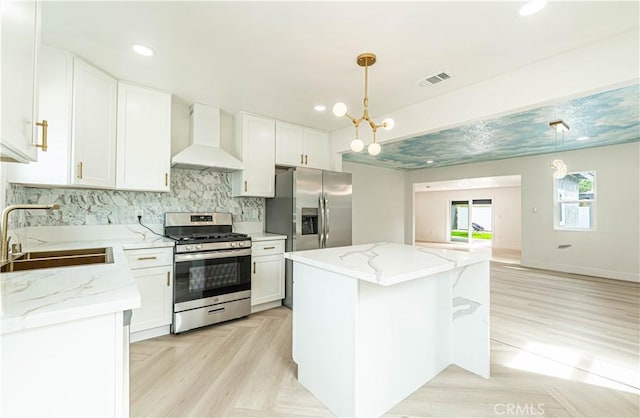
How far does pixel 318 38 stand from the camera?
2.04 metres

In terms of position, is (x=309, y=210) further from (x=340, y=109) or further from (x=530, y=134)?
(x=530, y=134)

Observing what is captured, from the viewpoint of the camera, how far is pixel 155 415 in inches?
65.6

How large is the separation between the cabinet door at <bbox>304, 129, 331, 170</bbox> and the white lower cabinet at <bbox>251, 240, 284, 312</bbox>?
4.52ft

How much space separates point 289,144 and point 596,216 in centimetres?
610

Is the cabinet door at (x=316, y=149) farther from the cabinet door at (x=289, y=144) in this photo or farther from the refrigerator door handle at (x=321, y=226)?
the refrigerator door handle at (x=321, y=226)

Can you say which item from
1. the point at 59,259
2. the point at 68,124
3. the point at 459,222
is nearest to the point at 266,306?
the point at 59,259

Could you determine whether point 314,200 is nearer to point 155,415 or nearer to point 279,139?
point 279,139

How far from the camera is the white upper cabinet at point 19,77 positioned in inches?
30.4

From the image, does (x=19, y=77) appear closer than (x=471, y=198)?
Yes

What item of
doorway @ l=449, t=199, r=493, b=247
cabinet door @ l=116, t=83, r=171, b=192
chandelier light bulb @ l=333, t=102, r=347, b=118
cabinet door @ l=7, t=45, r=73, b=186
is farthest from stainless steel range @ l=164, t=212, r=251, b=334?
doorway @ l=449, t=199, r=493, b=247

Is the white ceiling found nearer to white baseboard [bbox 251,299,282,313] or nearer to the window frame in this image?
white baseboard [bbox 251,299,282,313]

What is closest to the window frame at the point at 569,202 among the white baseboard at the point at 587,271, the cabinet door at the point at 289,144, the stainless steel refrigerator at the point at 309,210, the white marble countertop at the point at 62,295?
the white baseboard at the point at 587,271

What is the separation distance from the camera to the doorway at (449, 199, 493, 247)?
33.7 ft

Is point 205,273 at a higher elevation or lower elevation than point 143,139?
lower
